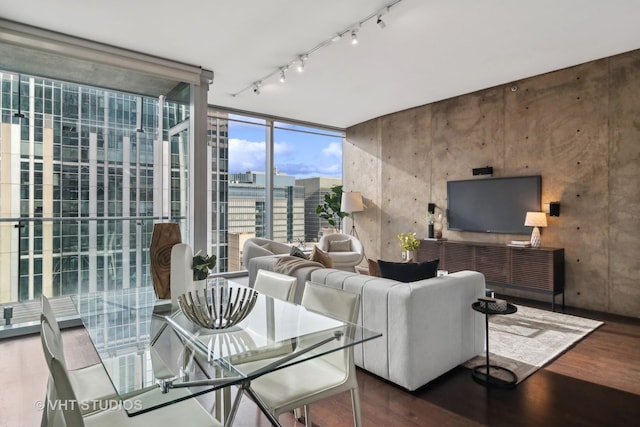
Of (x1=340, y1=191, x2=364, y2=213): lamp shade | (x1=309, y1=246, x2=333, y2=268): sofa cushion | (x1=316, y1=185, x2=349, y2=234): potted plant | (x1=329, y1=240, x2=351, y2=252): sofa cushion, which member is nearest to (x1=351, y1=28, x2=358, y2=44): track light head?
(x1=309, y1=246, x2=333, y2=268): sofa cushion

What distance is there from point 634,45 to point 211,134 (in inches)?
223

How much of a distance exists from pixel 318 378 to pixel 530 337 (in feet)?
8.56

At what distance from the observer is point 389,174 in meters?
6.81

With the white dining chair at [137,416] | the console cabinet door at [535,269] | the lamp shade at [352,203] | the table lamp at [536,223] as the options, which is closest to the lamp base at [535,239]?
the table lamp at [536,223]

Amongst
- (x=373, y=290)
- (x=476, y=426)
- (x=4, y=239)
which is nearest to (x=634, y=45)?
(x=373, y=290)

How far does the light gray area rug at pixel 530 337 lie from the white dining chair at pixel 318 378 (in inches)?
58.4

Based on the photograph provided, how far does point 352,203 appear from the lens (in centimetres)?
697

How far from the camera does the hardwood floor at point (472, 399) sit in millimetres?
2057

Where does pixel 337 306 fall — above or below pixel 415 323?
above

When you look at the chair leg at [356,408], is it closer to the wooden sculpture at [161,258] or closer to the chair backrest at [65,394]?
the chair backrest at [65,394]

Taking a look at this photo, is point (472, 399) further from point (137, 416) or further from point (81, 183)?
point (81, 183)

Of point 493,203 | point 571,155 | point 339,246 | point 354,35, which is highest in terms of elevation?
point 354,35

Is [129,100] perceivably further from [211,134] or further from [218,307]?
[218,307]

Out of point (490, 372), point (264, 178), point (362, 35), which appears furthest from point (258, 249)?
point (490, 372)
